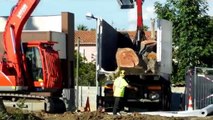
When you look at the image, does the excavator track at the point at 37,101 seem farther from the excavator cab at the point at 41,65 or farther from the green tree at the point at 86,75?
the green tree at the point at 86,75

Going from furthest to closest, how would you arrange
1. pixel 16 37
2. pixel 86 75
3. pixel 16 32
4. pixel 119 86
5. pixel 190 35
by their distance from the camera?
pixel 86 75, pixel 190 35, pixel 16 32, pixel 16 37, pixel 119 86

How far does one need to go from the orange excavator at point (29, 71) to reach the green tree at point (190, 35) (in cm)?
1211

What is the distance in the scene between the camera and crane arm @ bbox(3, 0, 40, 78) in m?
19.5

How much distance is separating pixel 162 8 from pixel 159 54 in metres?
13.4

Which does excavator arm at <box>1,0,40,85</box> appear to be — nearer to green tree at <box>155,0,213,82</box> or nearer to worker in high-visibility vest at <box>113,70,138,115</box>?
worker in high-visibility vest at <box>113,70,138,115</box>

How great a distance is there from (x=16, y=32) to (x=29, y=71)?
4.80 ft

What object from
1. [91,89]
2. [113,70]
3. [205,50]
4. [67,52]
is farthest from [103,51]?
[205,50]

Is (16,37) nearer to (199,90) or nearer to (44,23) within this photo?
(199,90)

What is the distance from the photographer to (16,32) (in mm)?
20078

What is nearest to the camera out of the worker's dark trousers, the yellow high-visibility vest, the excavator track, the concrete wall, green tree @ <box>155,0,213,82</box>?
the yellow high-visibility vest

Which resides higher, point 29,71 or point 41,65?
point 41,65

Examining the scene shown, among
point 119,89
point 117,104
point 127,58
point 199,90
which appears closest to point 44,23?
point 127,58

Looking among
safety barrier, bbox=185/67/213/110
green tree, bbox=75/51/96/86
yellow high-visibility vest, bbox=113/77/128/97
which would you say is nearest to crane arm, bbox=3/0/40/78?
Answer: yellow high-visibility vest, bbox=113/77/128/97

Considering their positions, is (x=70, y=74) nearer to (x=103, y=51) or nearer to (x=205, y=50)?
(x=103, y=51)
